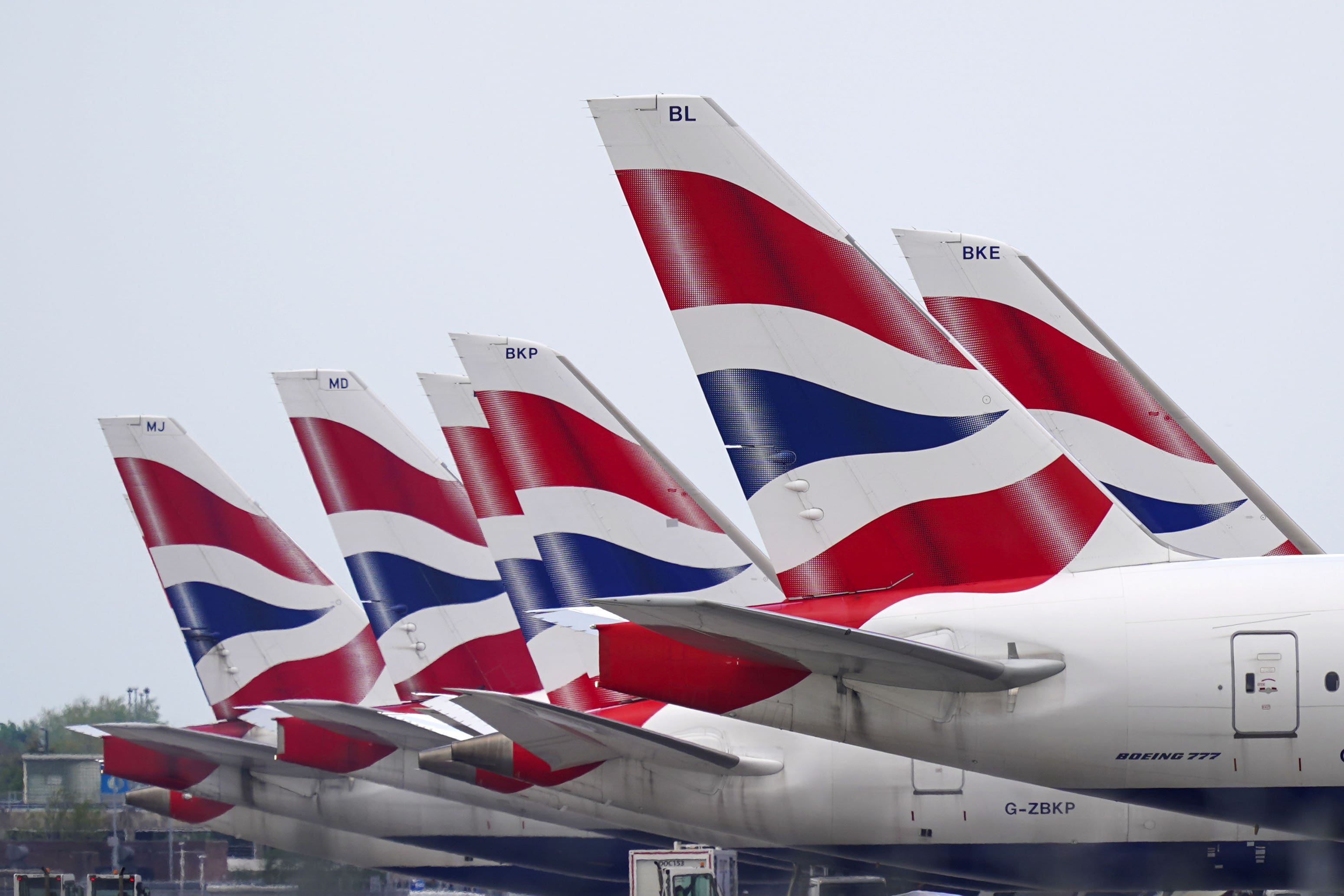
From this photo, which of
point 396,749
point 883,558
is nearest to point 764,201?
point 883,558

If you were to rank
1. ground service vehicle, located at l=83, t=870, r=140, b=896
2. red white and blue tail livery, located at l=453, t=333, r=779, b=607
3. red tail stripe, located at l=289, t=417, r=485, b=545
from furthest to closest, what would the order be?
ground service vehicle, located at l=83, t=870, r=140, b=896 → red tail stripe, located at l=289, t=417, r=485, b=545 → red white and blue tail livery, located at l=453, t=333, r=779, b=607

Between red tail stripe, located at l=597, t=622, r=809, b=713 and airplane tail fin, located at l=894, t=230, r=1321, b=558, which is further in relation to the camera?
airplane tail fin, located at l=894, t=230, r=1321, b=558

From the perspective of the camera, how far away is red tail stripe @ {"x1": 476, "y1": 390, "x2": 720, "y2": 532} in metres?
18.2

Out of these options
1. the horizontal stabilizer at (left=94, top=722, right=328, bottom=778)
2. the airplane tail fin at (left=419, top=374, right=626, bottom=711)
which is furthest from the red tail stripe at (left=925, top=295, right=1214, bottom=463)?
the horizontal stabilizer at (left=94, top=722, right=328, bottom=778)

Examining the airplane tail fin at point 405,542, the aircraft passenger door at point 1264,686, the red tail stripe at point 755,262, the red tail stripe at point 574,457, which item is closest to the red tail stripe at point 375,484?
the airplane tail fin at point 405,542

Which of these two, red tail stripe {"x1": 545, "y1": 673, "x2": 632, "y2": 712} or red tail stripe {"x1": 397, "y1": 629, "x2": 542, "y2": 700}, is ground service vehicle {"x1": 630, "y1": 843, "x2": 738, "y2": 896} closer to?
red tail stripe {"x1": 545, "y1": 673, "x2": 632, "y2": 712}

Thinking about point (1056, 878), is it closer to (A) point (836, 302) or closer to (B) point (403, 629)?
(A) point (836, 302)

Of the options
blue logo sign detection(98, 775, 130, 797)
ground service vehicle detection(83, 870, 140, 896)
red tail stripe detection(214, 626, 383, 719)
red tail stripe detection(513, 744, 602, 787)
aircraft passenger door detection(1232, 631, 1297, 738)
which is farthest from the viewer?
blue logo sign detection(98, 775, 130, 797)

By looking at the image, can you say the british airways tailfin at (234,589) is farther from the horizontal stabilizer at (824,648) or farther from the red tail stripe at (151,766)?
the horizontal stabilizer at (824,648)

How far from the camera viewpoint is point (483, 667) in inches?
894

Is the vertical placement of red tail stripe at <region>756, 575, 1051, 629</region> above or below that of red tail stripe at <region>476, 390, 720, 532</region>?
below

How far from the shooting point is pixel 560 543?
18203mm

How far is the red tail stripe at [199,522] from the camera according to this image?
25391mm

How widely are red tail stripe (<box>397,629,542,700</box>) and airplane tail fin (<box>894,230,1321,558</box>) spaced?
28.6 feet
